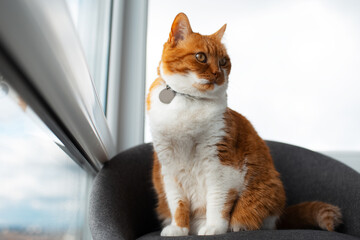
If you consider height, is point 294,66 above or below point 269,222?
above

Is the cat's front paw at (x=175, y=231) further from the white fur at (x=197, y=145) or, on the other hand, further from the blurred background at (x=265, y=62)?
the blurred background at (x=265, y=62)

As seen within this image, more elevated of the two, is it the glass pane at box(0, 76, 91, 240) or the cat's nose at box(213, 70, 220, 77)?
the cat's nose at box(213, 70, 220, 77)

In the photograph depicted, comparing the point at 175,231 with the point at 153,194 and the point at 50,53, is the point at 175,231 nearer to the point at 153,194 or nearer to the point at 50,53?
the point at 153,194

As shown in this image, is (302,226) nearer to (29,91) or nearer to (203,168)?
(203,168)

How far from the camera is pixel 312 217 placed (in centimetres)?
111

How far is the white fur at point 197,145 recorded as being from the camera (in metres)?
0.99

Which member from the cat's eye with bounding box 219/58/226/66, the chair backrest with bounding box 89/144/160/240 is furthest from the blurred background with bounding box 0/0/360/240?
the cat's eye with bounding box 219/58/226/66

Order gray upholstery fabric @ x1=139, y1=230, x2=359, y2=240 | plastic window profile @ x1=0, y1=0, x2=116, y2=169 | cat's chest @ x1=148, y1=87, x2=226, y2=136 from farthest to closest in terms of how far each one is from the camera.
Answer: cat's chest @ x1=148, y1=87, x2=226, y2=136 → gray upholstery fabric @ x1=139, y1=230, x2=359, y2=240 → plastic window profile @ x1=0, y1=0, x2=116, y2=169

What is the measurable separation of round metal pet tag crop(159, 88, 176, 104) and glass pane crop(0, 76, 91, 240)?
0.33 metres

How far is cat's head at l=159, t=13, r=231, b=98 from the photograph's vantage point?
100cm

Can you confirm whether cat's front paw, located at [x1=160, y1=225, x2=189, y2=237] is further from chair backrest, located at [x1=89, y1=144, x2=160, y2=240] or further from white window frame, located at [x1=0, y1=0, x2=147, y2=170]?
white window frame, located at [x1=0, y1=0, x2=147, y2=170]

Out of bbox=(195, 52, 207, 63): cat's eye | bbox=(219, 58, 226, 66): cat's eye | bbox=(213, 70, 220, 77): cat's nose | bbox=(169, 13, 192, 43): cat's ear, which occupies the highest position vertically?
bbox=(169, 13, 192, 43): cat's ear

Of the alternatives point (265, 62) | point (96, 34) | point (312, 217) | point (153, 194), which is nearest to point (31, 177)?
point (153, 194)

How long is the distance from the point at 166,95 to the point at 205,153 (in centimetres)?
22
